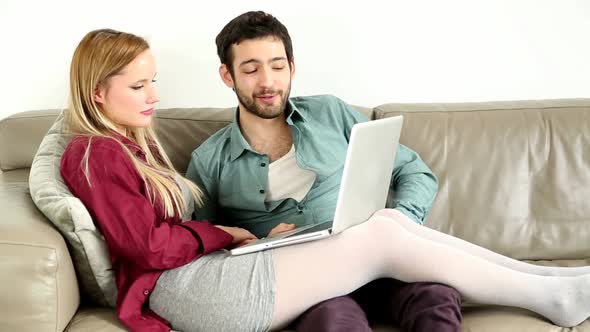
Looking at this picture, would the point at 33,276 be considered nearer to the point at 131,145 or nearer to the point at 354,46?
the point at 131,145

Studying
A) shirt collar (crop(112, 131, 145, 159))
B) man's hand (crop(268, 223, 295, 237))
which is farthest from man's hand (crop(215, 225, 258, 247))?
shirt collar (crop(112, 131, 145, 159))

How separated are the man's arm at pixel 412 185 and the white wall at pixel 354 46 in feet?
1.28

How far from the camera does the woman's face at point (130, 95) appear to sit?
1.63m

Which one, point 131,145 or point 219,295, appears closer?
point 219,295

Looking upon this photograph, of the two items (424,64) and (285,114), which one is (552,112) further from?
(285,114)

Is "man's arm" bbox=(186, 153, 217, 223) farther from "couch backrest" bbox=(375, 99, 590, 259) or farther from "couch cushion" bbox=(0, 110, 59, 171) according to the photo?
"couch backrest" bbox=(375, 99, 590, 259)

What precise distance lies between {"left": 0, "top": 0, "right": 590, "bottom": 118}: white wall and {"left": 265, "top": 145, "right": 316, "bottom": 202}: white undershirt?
0.41m

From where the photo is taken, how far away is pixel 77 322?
1.53m

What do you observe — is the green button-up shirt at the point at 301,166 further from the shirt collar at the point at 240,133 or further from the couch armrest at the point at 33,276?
the couch armrest at the point at 33,276

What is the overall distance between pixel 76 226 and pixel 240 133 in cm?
59

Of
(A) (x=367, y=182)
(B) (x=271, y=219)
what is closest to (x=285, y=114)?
(B) (x=271, y=219)

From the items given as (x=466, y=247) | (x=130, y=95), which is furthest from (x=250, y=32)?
(x=466, y=247)

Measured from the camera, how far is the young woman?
4.83ft

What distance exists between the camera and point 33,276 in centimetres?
138
